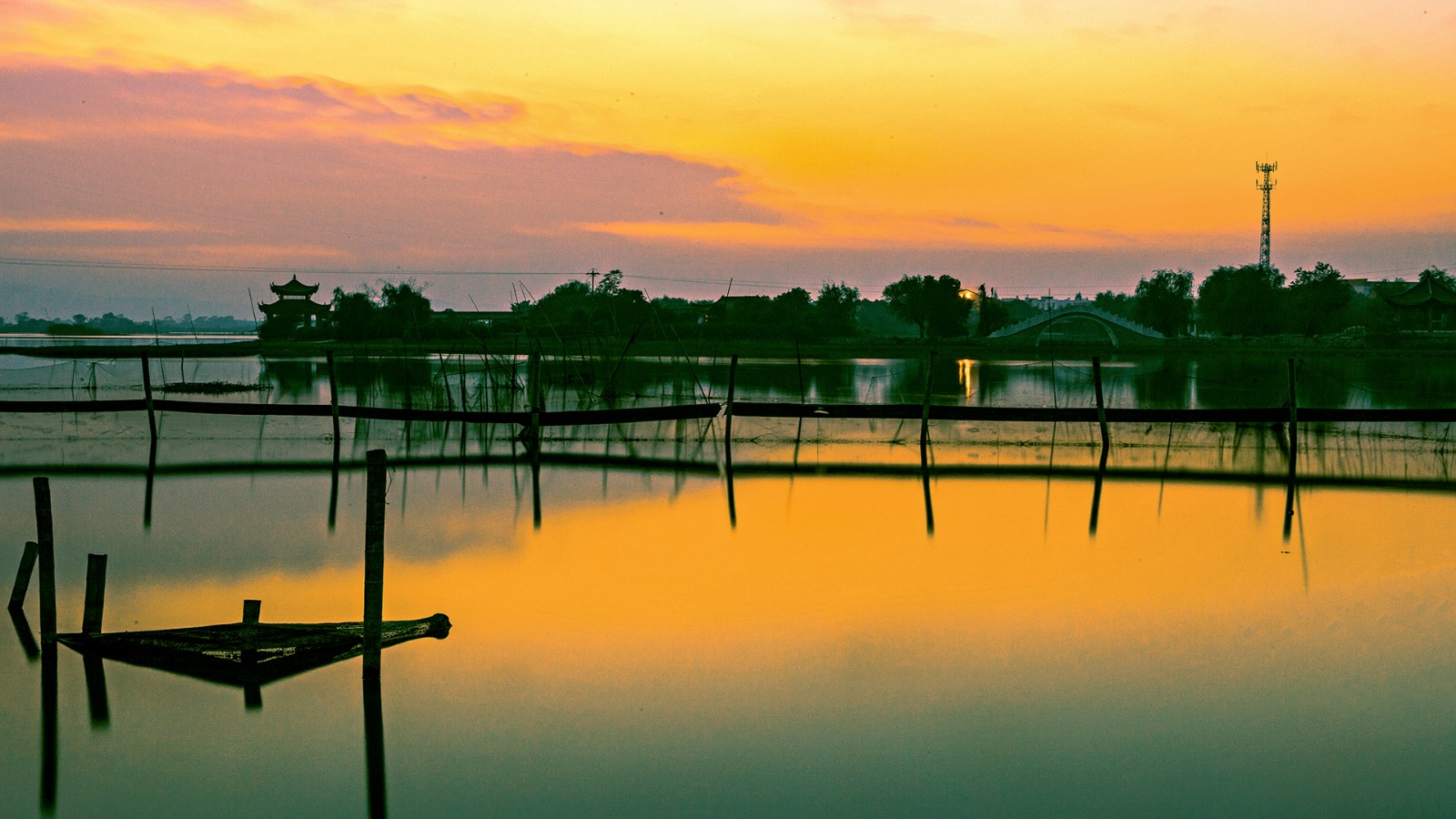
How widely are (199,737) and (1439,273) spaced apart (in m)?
81.4

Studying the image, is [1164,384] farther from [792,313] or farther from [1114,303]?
[1114,303]

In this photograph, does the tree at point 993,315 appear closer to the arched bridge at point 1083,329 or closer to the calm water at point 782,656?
the arched bridge at point 1083,329

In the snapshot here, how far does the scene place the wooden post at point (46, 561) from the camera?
21.4 ft

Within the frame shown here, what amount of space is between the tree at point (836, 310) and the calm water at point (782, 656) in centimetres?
6203

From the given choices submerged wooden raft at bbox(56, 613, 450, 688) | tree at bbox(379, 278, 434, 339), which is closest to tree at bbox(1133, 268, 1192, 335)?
tree at bbox(379, 278, 434, 339)

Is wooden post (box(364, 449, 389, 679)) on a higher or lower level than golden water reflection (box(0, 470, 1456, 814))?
higher

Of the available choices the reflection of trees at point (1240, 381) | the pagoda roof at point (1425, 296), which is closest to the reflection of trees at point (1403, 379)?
the reflection of trees at point (1240, 381)

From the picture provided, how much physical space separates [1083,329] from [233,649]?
245 feet

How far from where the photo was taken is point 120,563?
10.1 metres

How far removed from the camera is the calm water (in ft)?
18.5

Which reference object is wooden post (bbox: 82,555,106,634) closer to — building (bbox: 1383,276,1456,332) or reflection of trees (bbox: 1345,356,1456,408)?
reflection of trees (bbox: 1345,356,1456,408)

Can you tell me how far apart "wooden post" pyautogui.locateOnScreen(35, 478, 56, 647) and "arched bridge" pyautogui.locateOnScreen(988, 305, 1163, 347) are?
60808 mm

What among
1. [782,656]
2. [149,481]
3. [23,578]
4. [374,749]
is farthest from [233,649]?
[149,481]

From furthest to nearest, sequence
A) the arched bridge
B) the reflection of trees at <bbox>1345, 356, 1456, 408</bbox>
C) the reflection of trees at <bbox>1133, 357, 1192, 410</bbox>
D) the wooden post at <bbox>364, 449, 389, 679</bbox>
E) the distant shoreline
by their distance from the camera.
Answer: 1. the arched bridge
2. the distant shoreline
3. the reflection of trees at <bbox>1133, 357, 1192, 410</bbox>
4. the reflection of trees at <bbox>1345, 356, 1456, 408</bbox>
5. the wooden post at <bbox>364, 449, 389, 679</bbox>
